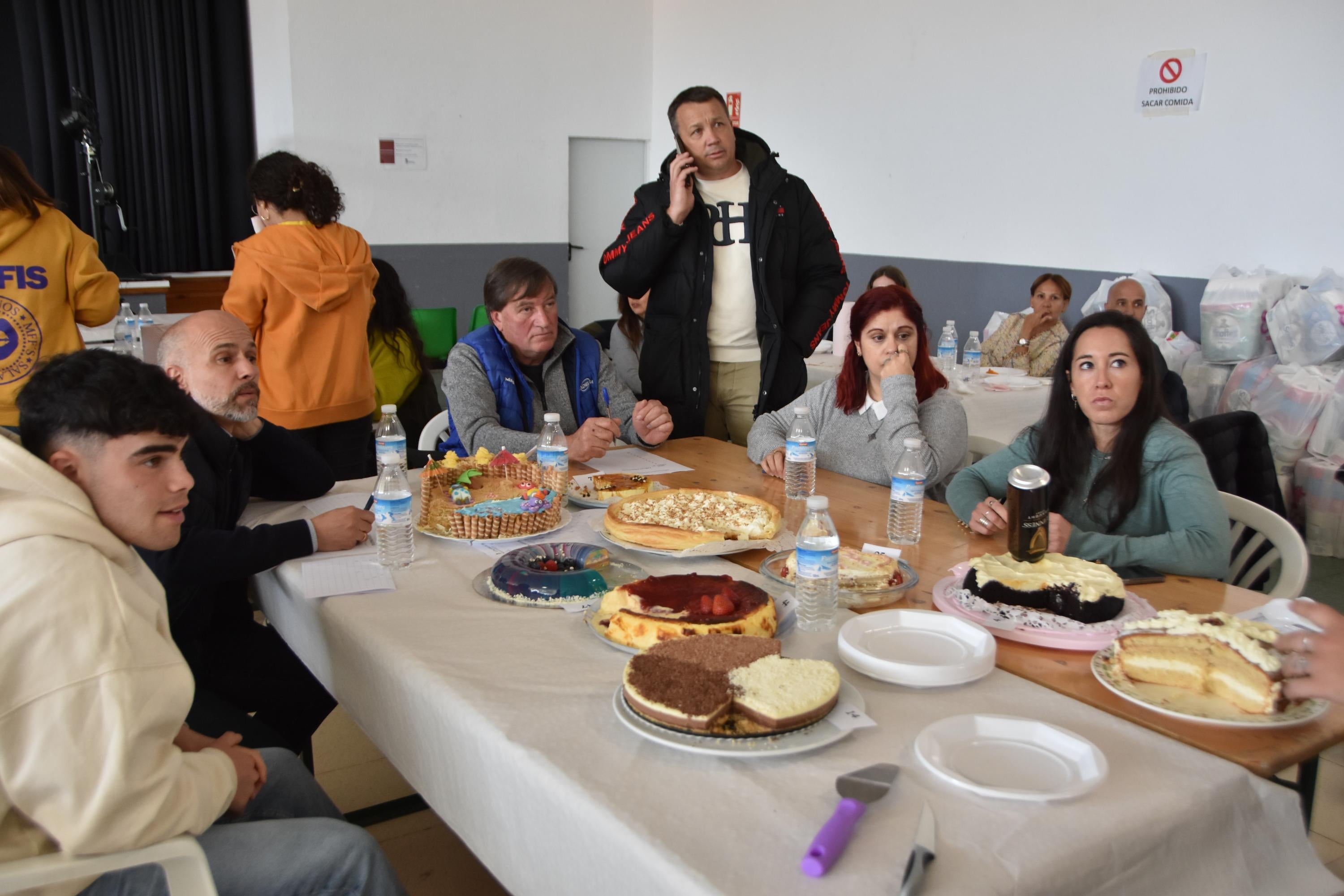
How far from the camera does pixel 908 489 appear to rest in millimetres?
2059

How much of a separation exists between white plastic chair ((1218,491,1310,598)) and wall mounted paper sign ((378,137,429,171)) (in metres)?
7.04

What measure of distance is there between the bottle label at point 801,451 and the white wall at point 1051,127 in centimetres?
403

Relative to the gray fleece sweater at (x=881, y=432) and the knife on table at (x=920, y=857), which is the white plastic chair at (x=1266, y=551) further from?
the knife on table at (x=920, y=857)

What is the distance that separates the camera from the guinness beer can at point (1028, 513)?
175 cm

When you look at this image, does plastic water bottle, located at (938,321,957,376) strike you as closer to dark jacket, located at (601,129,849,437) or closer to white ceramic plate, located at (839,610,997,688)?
dark jacket, located at (601,129,849,437)

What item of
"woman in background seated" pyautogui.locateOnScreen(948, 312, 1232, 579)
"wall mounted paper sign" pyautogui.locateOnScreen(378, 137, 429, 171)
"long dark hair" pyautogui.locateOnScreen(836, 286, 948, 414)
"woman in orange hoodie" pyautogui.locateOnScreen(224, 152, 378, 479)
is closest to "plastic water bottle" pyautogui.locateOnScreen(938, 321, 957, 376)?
"long dark hair" pyautogui.locateOnScreen(836, 286, 948, 414)

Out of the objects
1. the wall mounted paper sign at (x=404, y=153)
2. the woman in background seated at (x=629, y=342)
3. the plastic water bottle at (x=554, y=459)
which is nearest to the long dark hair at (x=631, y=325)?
the woman in background seated at (x=629, y=342)

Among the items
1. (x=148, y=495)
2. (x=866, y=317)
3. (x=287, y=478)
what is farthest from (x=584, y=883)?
(x=866, y=317)

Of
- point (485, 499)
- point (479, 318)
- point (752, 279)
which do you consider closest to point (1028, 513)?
point (485, 499)

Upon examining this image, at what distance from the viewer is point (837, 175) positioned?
7.59 metres

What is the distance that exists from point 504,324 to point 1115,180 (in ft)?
14.5

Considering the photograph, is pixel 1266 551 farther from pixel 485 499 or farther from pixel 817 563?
pixel 485 499

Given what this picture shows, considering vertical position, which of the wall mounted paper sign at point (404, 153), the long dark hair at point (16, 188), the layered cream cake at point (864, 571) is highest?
the wall mounted paper sign at point (404, 153)

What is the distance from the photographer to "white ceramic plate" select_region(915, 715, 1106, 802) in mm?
1140
